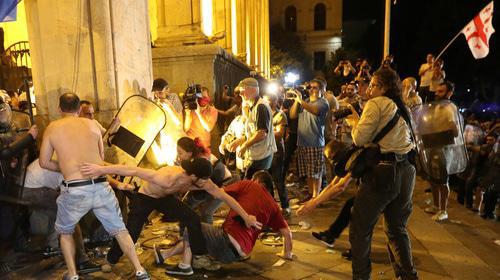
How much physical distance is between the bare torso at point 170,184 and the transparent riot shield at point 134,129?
0.94 m

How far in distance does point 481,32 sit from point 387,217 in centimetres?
852

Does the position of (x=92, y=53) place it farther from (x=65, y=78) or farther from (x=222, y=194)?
(x=222, y=194)

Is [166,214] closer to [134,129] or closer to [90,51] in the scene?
[134,129]

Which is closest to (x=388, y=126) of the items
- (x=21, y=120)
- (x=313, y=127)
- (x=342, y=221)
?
(x=342, y=221)

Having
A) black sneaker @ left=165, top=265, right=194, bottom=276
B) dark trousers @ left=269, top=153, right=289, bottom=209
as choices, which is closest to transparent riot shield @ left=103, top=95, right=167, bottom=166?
black sneaker @ left=165, top=265, right=194, bottom=276

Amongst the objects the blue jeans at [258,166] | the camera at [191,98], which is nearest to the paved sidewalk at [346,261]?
the blue jeans at [258,166]

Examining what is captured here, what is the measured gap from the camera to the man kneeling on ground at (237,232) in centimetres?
373

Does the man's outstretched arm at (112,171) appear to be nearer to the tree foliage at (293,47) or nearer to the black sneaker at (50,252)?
the black sneaker at (50,252)

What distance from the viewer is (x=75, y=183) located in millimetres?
3531

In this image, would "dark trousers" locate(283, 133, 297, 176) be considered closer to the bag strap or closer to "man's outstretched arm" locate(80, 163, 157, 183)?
the bag strap

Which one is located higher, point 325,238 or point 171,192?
point 171,192

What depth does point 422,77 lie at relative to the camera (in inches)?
394

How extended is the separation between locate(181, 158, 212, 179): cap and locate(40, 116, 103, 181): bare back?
0.96 m

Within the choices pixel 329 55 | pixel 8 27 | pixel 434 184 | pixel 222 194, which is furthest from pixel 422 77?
pixel 329 55
